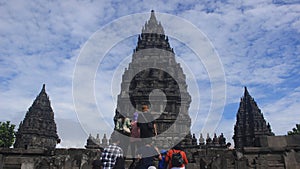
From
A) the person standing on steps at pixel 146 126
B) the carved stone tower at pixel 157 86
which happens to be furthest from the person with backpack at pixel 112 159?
the carved stone tower at pixel 157 86

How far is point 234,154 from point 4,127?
3014 centimetres

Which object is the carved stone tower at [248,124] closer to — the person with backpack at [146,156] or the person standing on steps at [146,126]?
the person standing on steps at [146,126]

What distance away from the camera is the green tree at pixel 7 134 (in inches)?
1197

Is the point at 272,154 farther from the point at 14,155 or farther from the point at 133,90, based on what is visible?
the point at 133,90

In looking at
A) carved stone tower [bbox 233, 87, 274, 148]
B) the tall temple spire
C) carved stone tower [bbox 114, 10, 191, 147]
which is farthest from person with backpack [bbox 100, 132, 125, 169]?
carved stone tower [bbox 233, 87, 274, 148]

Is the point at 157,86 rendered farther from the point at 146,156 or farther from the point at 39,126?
the point at 146,156

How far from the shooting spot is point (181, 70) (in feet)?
101

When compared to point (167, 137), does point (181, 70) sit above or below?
above

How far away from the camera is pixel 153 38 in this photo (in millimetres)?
31703

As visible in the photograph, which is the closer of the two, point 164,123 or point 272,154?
point 272,154

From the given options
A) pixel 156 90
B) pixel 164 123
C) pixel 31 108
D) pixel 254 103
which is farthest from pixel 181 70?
pixel 31 108

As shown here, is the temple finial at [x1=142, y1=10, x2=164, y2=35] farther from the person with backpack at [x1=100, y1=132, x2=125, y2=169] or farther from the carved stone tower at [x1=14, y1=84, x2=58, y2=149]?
the person with backpack at [x1=100, y1=132, x2=125, y2=169]

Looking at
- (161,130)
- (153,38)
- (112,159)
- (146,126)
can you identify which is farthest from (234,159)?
(153,38)

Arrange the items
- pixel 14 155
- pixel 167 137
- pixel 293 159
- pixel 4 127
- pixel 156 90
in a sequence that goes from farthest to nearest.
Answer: pixel 4 127 → pixel 156 90 → pixel 167 137 → pixel 14 155 → pixel 293 159
